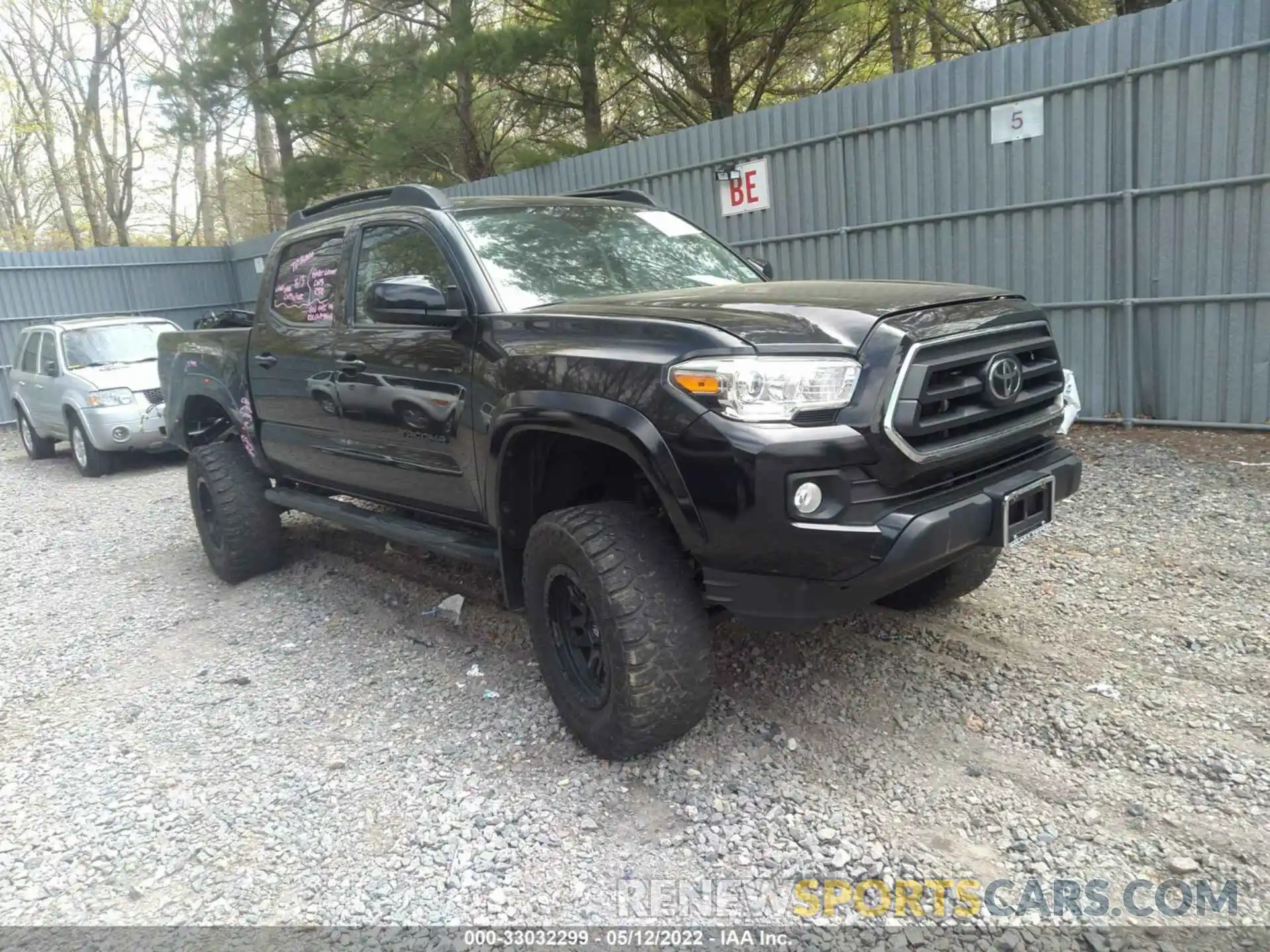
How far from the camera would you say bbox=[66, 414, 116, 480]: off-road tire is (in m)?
10.2

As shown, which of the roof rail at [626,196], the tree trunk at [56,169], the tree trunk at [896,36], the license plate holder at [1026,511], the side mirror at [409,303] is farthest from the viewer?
the tree trunk at [56,169]

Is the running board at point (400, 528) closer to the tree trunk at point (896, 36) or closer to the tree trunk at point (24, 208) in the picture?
the tree trunk at point (896, 36)

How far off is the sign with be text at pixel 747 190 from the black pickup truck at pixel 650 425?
15.4 feet

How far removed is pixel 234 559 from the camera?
18.2 feet

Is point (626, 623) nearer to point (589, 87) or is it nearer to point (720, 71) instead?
point (720, 71)

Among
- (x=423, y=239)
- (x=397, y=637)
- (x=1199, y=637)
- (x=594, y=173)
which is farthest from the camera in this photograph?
(x=594, y=173)

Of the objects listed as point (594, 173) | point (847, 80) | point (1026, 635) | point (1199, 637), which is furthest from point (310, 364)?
point (847, 80)

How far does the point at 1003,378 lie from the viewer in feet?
9.82

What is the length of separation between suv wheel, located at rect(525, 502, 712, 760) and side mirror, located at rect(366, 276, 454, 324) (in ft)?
3.22

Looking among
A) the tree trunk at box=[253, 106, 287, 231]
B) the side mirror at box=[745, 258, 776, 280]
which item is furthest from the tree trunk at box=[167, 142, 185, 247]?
the side mirror at box=[745, 258, 776, 280]

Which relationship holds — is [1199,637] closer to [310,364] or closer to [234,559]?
[310,364]

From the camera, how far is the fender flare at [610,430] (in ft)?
9.02

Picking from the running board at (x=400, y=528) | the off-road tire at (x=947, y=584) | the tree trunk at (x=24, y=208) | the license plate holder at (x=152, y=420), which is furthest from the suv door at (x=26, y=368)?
the tree trunk at (x=24, y=208)

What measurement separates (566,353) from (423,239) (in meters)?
1.28
